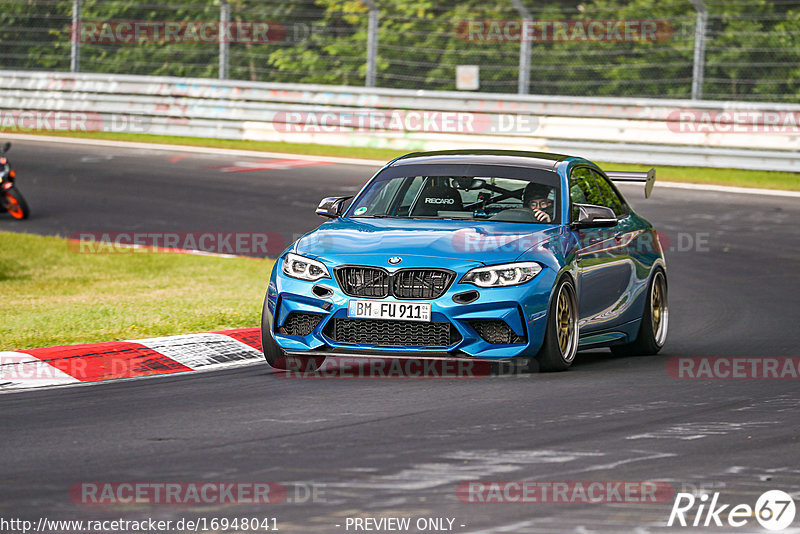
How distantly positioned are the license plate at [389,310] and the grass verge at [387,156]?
47.7 ft

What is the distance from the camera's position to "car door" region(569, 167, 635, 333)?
974cm

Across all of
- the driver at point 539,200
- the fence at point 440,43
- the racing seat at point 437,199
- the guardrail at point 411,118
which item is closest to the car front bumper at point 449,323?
the driver at point 539,200

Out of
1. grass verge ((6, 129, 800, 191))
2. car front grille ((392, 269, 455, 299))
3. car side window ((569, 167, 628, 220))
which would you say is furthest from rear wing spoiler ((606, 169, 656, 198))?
grass verge ((6, 129, 800, 191))

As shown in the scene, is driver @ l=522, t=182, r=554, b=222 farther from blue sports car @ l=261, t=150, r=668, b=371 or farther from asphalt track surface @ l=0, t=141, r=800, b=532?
asphalt track surface @ l=0, t=141, r=800, b=532

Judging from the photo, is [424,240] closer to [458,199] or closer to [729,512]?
[458,199]

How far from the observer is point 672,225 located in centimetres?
1873

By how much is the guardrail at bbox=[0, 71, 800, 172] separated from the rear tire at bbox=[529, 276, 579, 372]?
14.2 meters

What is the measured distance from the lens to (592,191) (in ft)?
35.4

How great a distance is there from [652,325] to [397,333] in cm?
281

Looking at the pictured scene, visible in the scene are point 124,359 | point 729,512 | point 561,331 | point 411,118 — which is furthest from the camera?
point 411,118

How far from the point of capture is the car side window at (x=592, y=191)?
10360 mm

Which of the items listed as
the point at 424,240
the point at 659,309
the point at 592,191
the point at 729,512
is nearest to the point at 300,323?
the point at 424,240

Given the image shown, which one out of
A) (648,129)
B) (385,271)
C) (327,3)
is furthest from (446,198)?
(327,3)

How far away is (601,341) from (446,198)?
149cm
